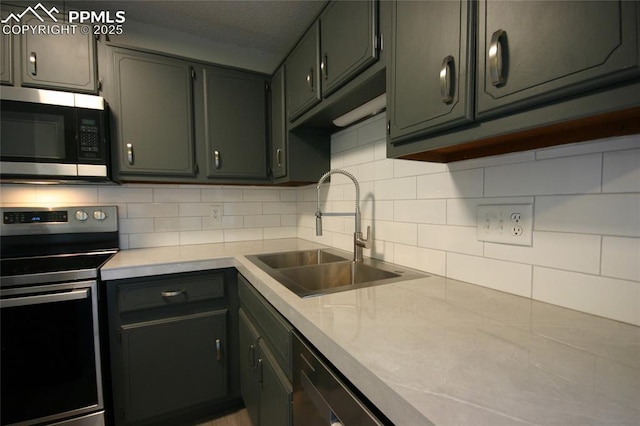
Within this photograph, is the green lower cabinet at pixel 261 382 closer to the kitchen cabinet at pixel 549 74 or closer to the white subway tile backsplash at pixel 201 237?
the white subway tile backsplash at pixel 201 237

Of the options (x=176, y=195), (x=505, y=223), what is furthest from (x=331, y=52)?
(x=176, y=195)

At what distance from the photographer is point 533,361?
48 cm

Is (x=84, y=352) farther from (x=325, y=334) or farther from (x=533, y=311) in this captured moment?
(x=533, y=311)

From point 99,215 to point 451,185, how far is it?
1.98m

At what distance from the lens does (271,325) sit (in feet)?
3.18

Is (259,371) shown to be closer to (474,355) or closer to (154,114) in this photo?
(474,355)

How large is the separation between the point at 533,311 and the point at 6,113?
2.24 meters

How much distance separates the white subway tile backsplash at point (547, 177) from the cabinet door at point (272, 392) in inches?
36.2

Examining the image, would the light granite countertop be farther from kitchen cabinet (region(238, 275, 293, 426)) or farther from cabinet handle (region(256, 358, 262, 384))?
cabinet handle (region(256, 358, 262, 384))

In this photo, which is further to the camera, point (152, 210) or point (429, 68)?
point (152, 210)

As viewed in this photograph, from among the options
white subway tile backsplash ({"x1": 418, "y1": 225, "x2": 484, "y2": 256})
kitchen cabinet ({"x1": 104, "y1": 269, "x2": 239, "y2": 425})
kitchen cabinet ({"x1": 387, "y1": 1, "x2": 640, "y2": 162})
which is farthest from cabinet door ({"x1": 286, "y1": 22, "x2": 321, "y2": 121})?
kitchen cabinet ({"x1": 104, "y1": 269, "x2": 239, "y2": 425})

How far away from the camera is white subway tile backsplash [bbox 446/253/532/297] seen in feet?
2.61

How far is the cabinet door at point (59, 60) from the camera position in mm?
1326

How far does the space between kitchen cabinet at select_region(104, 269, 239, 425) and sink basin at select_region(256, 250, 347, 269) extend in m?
0.23
